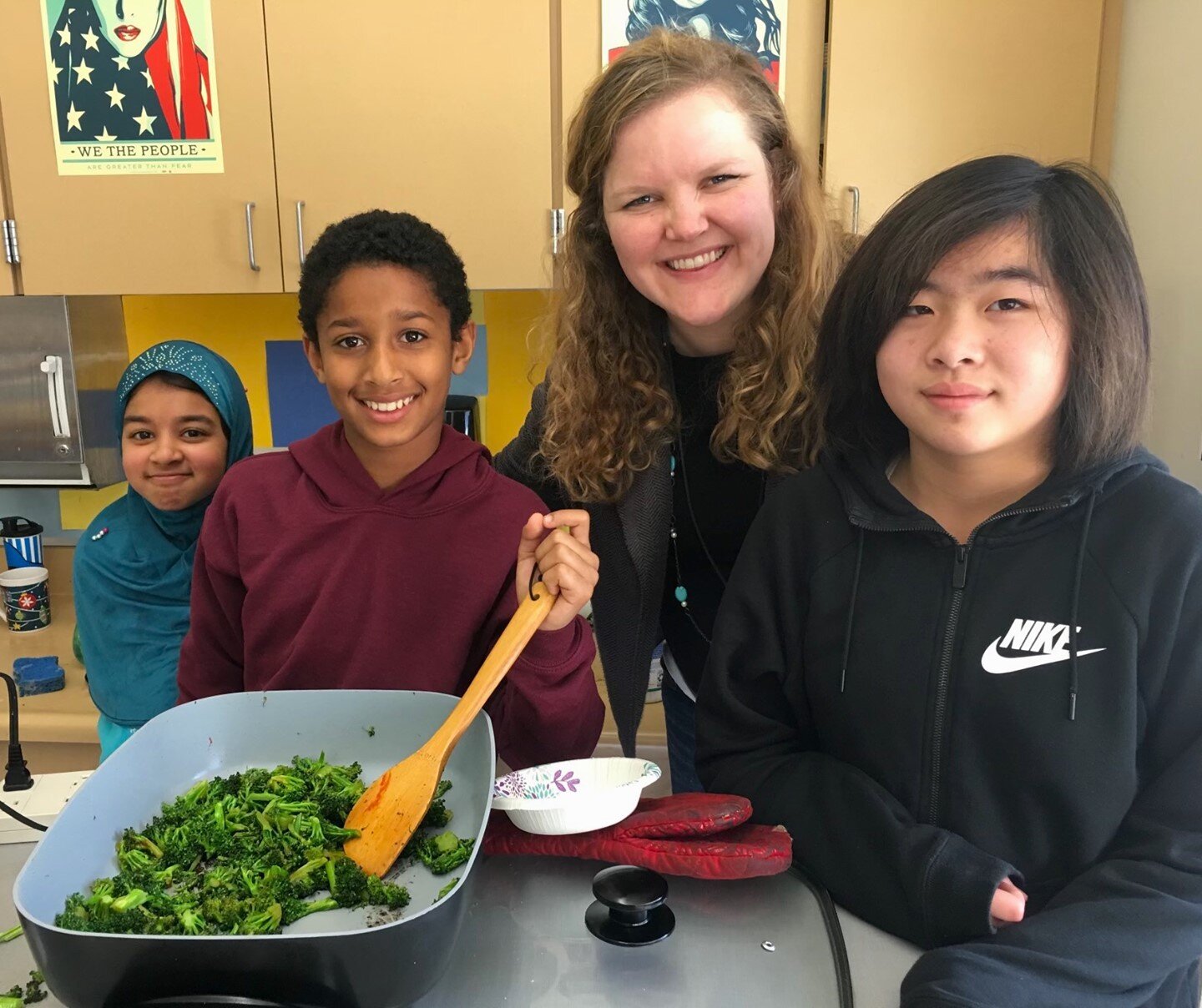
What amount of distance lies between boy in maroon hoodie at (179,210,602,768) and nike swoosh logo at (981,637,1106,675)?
396 mm

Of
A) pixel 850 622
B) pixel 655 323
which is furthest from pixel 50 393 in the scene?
pixel 850 622

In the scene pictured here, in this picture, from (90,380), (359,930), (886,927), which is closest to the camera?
(359,930)

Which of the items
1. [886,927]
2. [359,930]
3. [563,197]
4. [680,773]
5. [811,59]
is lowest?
[680,773]

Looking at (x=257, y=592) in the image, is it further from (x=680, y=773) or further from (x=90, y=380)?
(x=90, y=380)

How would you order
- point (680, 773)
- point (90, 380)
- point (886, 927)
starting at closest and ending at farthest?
1. point (886, 927)
2. point (680, 773)
3. point (90, 380)

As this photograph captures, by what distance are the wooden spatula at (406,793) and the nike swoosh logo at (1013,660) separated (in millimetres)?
421

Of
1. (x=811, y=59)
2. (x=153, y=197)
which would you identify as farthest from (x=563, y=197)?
(x=153, y=197)

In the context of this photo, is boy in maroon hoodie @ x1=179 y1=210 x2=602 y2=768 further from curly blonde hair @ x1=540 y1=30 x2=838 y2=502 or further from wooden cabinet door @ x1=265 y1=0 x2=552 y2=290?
wooden cabinet door @ x1=265 y1=0 x2=552 y2=290

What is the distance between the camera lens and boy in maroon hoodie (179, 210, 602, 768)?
40.0 inches

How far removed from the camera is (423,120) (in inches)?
74.2

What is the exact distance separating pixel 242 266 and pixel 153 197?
233mm

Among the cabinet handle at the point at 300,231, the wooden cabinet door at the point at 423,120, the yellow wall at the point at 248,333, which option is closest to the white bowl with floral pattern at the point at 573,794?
the wooden cabinet door at the point at 423,120

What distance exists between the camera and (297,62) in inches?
73.5

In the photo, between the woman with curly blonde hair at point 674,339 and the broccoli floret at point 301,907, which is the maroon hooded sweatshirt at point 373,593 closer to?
the woman with curly blonde hair at point 674,339
